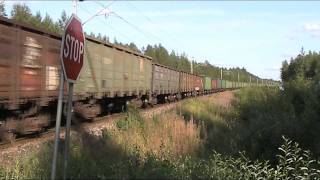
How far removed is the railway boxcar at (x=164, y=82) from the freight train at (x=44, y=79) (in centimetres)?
750

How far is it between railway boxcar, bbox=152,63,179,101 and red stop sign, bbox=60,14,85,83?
2883cm

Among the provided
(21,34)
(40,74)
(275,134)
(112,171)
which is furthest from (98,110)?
(112,171)

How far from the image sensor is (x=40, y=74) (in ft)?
50.4

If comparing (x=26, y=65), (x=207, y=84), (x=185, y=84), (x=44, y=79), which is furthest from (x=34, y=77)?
(x=207, y=84)

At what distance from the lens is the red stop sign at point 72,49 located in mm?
5480

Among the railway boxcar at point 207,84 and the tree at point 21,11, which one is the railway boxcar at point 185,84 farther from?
the tree at point 21,11

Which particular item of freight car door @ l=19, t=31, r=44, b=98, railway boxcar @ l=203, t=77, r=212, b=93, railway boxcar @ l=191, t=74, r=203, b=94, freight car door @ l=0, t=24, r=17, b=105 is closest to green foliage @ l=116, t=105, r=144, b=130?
freight car door @ l=19, t=31, r=44, b=98

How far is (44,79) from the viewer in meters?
15.7

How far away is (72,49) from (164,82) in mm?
34739

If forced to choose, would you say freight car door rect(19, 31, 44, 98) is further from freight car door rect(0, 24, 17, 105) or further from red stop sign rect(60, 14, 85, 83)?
red stop sign rect(60, 14, 85, 83)

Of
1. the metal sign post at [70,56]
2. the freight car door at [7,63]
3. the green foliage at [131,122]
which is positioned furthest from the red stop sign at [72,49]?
the green foliage at [131,122]

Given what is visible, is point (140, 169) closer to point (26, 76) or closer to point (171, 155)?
point (171, 155)

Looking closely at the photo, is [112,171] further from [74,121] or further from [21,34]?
[74,121]

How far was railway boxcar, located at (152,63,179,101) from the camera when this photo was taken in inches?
1410
